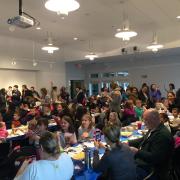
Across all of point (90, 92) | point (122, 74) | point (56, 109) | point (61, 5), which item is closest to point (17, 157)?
point (61, 5)

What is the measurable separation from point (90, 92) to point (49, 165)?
14556 millimetres

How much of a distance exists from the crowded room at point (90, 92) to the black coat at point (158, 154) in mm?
12

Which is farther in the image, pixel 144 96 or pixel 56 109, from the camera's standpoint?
pixel 144 96

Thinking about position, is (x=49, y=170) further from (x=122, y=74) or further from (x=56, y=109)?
(x=122, y=74)

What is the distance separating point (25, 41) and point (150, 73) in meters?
6.85

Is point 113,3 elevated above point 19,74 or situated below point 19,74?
above

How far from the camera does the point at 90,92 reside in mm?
16750

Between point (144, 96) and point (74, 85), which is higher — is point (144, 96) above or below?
below

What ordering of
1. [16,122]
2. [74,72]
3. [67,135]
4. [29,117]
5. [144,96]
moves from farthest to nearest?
1. [74,72]
2. [144,96]
3. [29,117]
4. [16,122]
5. [67,135]

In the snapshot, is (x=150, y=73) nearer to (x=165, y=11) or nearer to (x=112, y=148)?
(x=165, y=11)

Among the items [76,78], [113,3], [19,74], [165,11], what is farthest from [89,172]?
[76,78]

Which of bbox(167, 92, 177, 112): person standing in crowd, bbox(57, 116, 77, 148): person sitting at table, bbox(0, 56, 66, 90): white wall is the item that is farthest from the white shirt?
bbox(0, 56, 66, 90): white wall

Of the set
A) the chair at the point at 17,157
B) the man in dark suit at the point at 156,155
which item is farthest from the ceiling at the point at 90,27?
the man in dark suit at the point at 156,155

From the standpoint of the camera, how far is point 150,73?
1399cm
